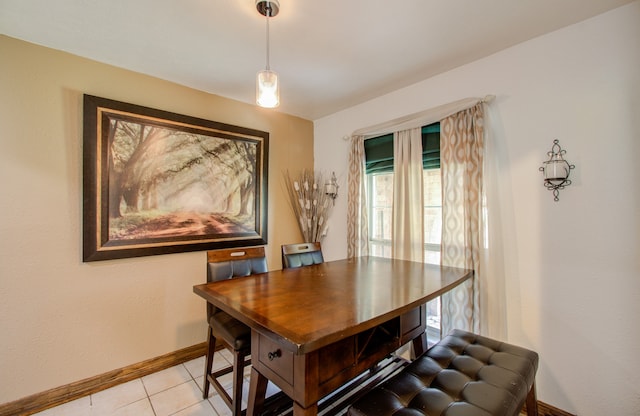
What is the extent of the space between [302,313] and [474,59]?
220 centimetres

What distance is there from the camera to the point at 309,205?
3254 millimetres

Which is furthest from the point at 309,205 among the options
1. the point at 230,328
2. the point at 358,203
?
the point at 230,328

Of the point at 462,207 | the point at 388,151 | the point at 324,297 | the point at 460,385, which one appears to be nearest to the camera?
the point at 460,385

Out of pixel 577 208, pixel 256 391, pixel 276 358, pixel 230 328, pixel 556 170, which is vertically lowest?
pixel 256 391

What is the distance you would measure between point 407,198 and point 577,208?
1120mm

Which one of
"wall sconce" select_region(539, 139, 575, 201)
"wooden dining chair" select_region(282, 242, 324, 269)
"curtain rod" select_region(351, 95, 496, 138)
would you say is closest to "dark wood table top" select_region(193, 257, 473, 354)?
"wooden dining chair" select_region(282, 242, 324, 269)

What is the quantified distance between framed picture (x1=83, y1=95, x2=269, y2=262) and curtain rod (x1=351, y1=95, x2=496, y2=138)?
116 centimetres

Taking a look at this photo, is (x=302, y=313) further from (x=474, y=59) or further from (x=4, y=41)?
(x=4, y=41)

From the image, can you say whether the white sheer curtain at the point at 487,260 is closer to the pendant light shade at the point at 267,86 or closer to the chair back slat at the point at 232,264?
the pendant light shade at the point at 267,86

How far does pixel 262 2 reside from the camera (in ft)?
4.81

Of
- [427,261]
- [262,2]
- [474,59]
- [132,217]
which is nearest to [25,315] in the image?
[132,217]

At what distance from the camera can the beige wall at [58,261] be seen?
5.88ft

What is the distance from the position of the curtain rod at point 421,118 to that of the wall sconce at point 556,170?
555 mm

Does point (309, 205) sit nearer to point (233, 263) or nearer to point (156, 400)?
point (233, 263)
